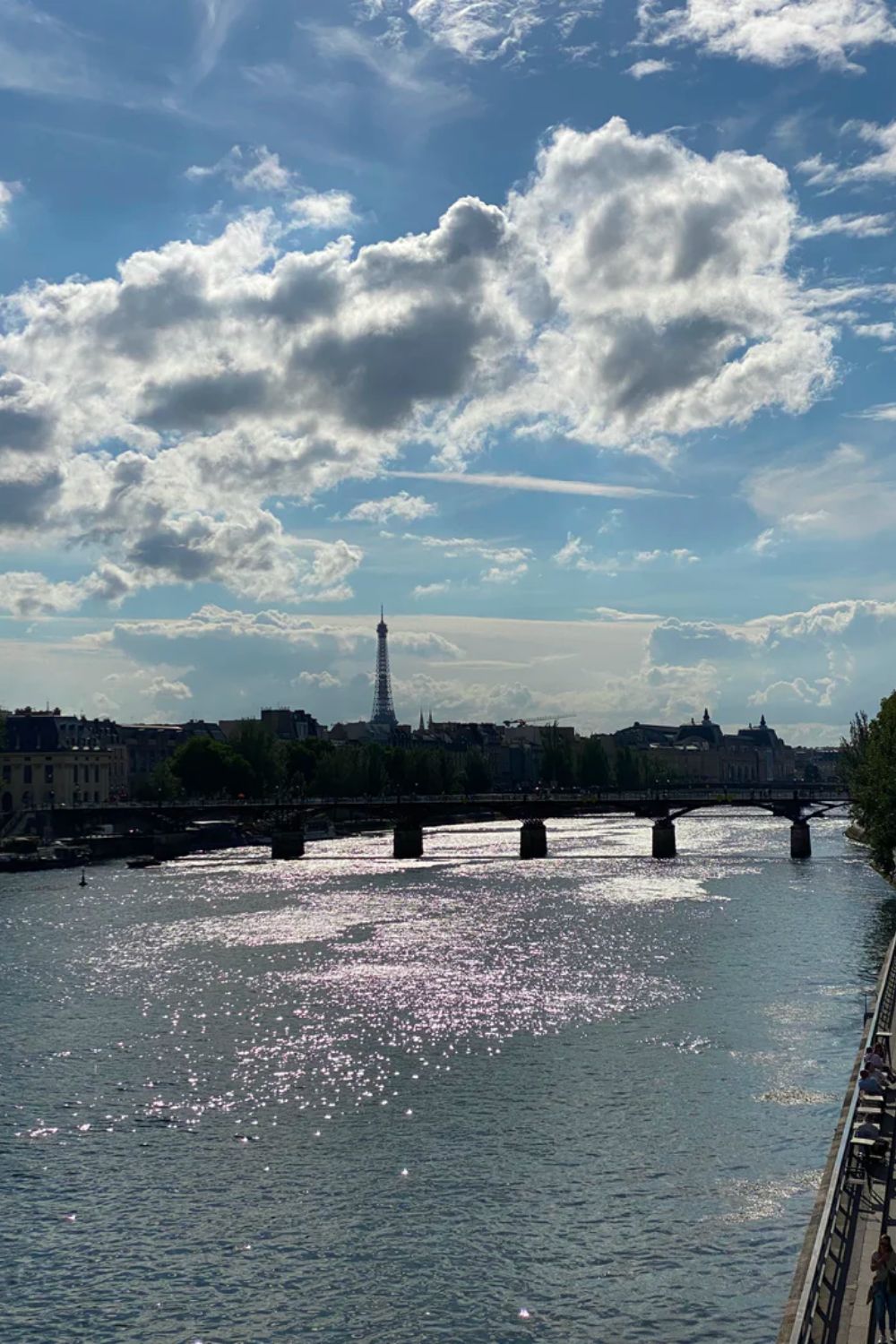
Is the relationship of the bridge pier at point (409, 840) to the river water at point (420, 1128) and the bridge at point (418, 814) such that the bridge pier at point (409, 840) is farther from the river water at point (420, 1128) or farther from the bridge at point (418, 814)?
the river water at point (420, 1128)

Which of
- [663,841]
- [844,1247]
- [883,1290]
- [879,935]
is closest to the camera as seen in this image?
[883,1290]

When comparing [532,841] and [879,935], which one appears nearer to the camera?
[879,935]

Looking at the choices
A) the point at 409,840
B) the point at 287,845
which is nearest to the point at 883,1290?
the point at 409,840

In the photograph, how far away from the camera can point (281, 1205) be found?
123 feet

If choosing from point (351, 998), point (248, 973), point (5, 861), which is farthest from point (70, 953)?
point (5, 861)

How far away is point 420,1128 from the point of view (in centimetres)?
4444

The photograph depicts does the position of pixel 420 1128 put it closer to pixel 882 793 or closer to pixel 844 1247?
pixel 844 1247

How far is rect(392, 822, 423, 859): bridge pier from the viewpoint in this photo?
163 m

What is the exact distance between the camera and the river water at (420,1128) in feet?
103

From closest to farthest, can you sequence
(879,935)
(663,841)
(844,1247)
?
(844,1247)
(879,935)
(663,841)

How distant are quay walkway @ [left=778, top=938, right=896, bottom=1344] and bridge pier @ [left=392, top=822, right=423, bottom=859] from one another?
129126 mm

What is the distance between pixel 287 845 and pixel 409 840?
15.2 metres

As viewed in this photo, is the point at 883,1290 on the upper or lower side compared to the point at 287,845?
upper

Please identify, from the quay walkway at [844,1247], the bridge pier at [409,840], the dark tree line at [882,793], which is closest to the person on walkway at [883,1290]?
the quay walkway at [844,1247]
